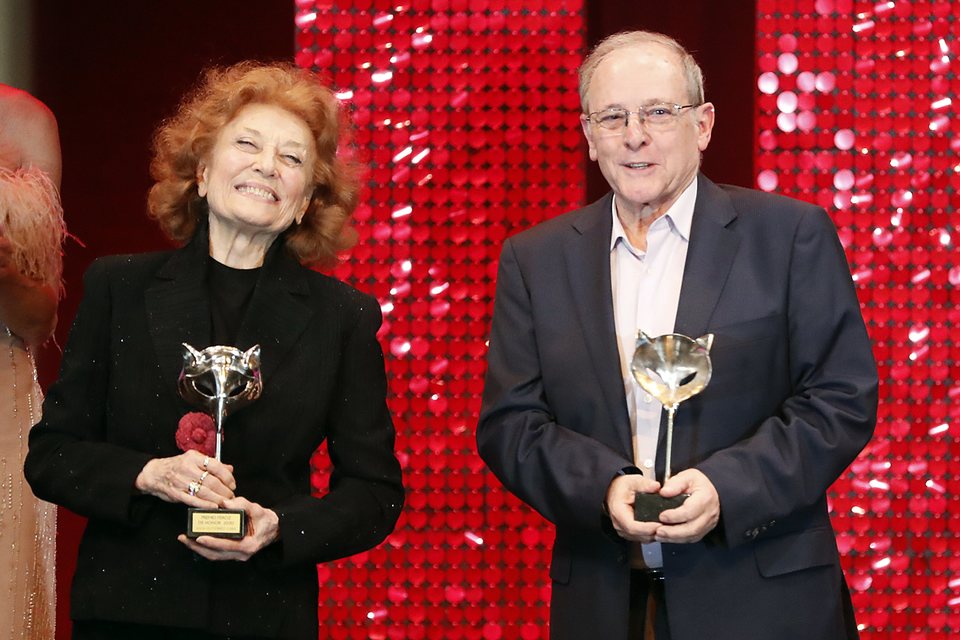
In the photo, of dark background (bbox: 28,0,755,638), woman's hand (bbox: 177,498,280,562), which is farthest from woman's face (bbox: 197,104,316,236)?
dark background (bbox: 28,0,755,638)

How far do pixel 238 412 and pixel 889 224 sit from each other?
6.70ft

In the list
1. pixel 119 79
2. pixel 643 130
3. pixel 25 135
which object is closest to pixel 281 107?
pixel 643 130

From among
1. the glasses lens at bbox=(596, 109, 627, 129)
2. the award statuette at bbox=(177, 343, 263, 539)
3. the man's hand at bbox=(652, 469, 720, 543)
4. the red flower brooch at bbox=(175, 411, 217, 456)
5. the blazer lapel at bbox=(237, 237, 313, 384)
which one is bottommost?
the man's hand at bbox=(652, 469, 720, 543)

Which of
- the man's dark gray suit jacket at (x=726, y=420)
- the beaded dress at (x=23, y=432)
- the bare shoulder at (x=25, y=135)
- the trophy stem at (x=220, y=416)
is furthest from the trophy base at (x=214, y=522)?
the bare shoulder at (x=25, y=135)

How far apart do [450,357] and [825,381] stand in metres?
1.54

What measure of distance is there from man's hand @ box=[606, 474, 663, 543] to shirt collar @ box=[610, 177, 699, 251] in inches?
20.2

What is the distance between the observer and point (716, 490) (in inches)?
86.7

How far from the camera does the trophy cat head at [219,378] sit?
2270mm

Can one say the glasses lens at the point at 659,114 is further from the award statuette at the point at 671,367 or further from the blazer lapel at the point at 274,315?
the blazer lapel at the point at 274,315

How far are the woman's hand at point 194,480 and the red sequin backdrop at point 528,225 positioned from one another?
4.81 feet

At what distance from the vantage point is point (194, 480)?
7.20ft

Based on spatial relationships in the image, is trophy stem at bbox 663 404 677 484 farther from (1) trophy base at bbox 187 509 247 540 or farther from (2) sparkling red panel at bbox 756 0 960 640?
(2) sparkling red panel at bbox 756 0 960 640

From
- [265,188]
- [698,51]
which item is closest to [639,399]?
[265,188]

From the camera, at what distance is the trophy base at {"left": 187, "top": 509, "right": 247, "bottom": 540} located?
7.13ft
